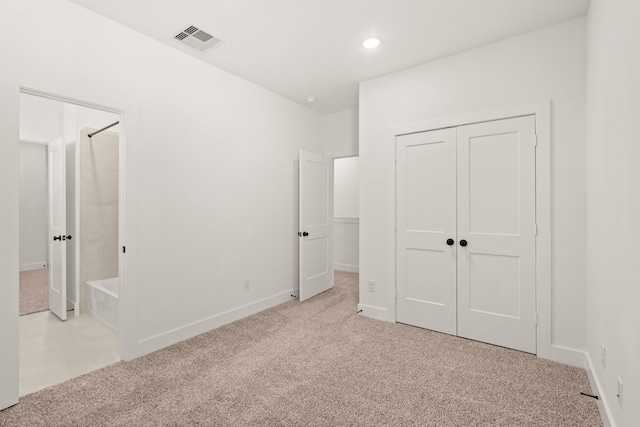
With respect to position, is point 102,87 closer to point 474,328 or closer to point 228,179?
point 228,179

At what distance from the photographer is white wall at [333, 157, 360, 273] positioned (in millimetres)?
6191

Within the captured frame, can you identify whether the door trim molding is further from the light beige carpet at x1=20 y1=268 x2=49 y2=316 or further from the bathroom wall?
the light beige carpet at x1=20 y1=268 x2=49 y2=316

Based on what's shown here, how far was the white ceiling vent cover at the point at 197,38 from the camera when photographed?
8.59ft

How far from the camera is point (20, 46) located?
6.52ft

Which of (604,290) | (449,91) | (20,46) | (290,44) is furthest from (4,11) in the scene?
(604,290)

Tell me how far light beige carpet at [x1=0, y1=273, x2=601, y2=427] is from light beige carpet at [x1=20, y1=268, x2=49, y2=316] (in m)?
2.35

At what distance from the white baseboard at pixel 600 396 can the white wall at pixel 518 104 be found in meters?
0.20

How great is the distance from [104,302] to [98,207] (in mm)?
1240

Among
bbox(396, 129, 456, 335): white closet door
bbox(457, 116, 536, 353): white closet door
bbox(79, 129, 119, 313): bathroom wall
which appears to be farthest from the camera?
bbox(79, 129, 119, 313): bathroom wall

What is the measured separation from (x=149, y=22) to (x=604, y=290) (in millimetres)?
3704

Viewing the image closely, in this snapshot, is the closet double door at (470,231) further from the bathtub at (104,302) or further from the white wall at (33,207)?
the white wall at (33,207)

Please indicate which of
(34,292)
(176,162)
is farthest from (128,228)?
(34,292)

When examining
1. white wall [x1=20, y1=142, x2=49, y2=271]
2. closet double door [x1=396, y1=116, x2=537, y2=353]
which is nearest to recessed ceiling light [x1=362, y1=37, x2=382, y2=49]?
closet double door [x1=396, y1=116, x2=537, y2=353]

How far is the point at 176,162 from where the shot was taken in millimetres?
2912
